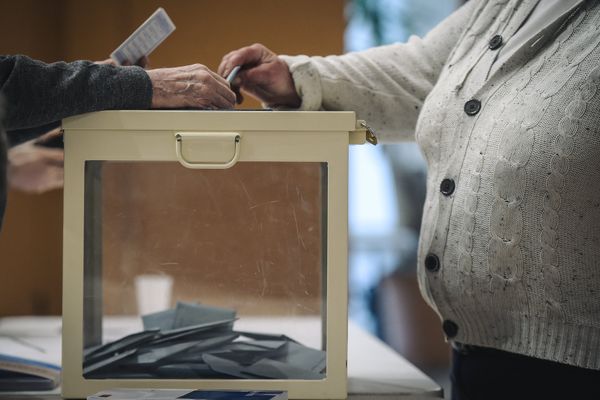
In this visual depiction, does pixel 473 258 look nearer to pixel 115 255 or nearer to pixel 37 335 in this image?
pixel 115 255

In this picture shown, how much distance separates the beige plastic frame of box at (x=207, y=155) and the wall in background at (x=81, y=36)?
1.58 meters

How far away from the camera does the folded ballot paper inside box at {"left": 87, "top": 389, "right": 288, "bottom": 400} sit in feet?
2.66

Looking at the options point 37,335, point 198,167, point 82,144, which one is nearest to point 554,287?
point 198,167

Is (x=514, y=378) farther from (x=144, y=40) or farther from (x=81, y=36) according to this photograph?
(x=81, y=36)

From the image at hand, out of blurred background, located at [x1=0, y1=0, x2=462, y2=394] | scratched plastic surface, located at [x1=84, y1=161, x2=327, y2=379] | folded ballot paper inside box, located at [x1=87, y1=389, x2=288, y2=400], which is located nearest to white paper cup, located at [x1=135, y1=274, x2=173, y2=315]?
scratched plastic surface, located at [x1=84, y1=161, x2=327, y2=379]

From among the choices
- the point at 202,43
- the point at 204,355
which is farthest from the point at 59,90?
the point at 202,43

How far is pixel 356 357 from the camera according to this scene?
1.27 metres

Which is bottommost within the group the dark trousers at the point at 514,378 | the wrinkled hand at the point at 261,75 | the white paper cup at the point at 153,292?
the dark trousers at the point at 514,378

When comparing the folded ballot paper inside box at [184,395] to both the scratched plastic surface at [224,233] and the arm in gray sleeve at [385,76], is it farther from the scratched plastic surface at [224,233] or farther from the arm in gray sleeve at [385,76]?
the arm in gray sleeve at [385,76]

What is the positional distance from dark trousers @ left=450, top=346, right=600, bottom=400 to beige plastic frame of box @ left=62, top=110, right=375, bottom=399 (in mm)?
265

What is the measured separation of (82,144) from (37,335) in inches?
26.1

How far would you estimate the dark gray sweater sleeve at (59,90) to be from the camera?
0.90 m

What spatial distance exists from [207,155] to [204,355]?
0.92ft

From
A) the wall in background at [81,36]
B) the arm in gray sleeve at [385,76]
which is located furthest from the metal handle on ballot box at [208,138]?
the wall in background at [81,36]
